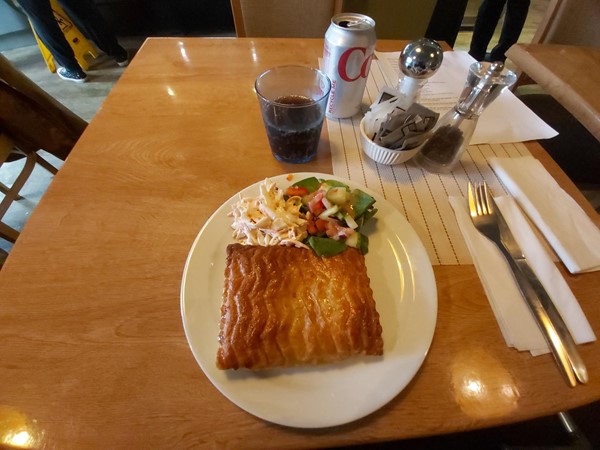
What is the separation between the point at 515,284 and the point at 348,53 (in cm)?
67

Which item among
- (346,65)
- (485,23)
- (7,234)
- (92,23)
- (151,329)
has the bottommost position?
(7,234)

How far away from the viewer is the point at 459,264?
25.7 inches

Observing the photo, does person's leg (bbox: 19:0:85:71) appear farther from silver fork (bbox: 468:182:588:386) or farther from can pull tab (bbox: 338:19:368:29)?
silver fork (bbox: 468:182:588:386)

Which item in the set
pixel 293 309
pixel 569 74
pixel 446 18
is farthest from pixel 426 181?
pixel 446 18

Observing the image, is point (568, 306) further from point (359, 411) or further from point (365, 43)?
point (365, 43)

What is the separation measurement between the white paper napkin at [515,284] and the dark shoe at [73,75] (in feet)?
10.3

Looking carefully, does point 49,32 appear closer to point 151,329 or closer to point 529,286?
point 151,329

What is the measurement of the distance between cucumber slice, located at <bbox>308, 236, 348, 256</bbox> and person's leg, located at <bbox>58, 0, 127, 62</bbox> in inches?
117

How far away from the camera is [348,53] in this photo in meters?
0.79

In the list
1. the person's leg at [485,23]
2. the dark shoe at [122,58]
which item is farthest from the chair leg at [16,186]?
the person's leg at [485,23]

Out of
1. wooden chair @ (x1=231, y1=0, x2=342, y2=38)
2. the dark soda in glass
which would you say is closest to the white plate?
the dark soda in glass

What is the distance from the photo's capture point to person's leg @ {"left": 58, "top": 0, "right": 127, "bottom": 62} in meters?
2.35

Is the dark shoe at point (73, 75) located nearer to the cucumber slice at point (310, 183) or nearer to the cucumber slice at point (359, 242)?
the cucumber slice at point (310, 183)

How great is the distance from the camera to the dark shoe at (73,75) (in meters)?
2.58
